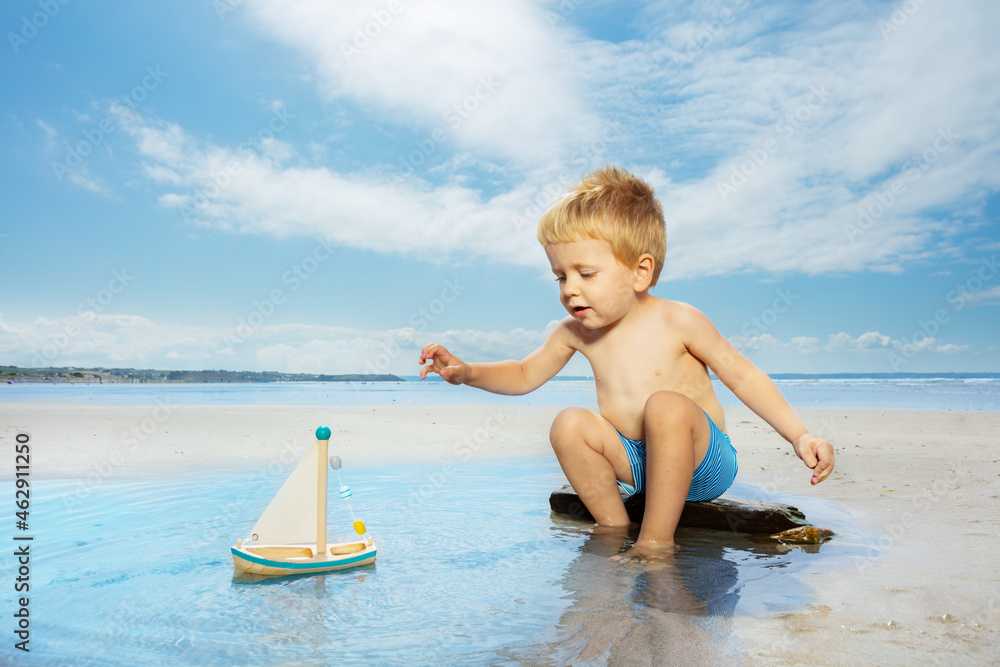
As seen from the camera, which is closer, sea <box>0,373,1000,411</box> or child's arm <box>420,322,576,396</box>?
child's arm <box>420,322,576,396</box>

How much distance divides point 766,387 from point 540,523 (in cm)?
128

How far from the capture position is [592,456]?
115 inches

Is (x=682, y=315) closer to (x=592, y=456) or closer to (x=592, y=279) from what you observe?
(x=592, y=279)

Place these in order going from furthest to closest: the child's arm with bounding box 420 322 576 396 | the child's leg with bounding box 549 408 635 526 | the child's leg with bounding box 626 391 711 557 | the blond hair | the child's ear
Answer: the child's arm with bounding box 420 322 576 396 < the child's leg with bounding box 549 408 635 526 < the child's ear < the blond hair < the child's leg with bounding box 626 391 711 557

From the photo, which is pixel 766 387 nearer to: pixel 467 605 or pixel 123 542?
pixel 467 605

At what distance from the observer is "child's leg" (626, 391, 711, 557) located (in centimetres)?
251

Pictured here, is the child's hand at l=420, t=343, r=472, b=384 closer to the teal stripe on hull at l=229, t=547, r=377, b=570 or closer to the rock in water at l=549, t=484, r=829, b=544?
the teal stripe on hull at l=229, t=547, r=377, b=570

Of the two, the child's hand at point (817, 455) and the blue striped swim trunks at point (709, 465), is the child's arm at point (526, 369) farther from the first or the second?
the child's hand at point (817, 455)

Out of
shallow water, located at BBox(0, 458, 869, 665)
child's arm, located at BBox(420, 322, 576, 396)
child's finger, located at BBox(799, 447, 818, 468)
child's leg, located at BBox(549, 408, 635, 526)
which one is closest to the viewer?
shallow water, located at BBox(0, 458, 869, 665)

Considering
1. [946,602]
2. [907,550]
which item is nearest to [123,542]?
[946,602]

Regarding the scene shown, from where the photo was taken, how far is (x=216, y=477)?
4453 millimetres

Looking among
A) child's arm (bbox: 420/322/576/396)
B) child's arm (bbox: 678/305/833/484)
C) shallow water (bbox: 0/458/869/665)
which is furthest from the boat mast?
child's arm (bbox: 678/305/833/484)

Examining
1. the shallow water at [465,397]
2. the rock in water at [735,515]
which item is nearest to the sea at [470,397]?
the shallow water at [465,397]

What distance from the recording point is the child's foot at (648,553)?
2400 millimetres
